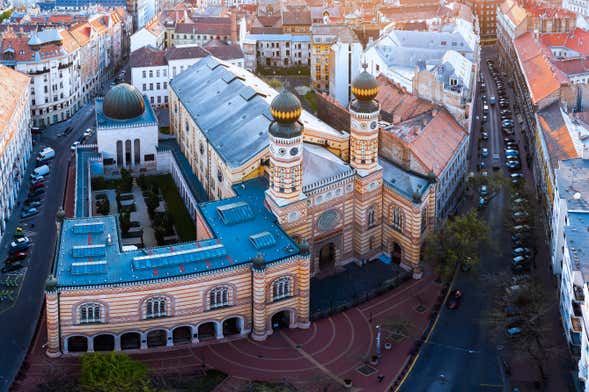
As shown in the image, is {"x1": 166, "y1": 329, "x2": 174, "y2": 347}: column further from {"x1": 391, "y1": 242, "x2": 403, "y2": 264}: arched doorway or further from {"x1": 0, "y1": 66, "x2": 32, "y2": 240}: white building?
{"x1": 0, "y1": 66, "x2": 32, "y2": 240}: white building

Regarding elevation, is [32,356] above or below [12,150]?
below

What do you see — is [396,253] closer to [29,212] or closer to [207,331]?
[207,331]

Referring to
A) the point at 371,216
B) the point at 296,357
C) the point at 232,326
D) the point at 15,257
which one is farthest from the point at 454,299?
the point at 15,257

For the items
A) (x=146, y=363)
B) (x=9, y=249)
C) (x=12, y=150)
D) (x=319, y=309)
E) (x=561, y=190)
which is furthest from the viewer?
(x=12, y=150)

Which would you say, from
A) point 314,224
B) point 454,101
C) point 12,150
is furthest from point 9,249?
point 454,101

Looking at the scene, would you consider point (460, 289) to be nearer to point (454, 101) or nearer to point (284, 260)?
point (284, 260)

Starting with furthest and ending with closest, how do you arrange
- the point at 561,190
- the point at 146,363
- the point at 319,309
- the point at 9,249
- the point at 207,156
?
the point at 207,156 < the point at 9,249 < the point at 561,190 < the point at 319,309 < the point at 146,363

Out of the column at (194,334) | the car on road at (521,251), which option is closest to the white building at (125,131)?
the column at (194,334)

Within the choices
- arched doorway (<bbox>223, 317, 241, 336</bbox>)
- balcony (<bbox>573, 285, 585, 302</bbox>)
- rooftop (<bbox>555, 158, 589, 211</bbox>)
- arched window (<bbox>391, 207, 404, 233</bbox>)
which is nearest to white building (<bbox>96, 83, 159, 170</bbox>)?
arched window (<bbox>391, 207, 404, 233</bbox>)
